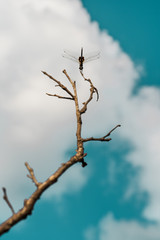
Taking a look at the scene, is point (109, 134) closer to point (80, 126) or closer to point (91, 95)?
point (80, 126)

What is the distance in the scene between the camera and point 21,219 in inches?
280

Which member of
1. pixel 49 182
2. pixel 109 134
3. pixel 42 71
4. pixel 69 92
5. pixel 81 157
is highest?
pixel 42 71

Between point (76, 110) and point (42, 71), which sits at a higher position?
point (42, 71)

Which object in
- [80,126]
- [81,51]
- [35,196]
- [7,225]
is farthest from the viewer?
[81,51]

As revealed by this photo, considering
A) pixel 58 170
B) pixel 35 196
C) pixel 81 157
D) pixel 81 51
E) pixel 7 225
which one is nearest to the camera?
pixel 7 225

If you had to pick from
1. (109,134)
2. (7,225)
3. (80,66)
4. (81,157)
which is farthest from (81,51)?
(7,225)

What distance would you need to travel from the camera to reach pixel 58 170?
825 centimetres

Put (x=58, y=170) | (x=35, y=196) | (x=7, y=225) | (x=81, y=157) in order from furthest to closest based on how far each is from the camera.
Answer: (x=81, y=157) < (x=58, y=170) < (x=35, y=196) < (x=7, y=225)

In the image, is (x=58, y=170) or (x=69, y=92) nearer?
(x=58, y=170)

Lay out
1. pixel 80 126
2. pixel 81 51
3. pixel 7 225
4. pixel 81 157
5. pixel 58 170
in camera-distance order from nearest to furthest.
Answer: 1. pixel 7 225
2. pixel 58 170
3. pixel 81 157
4. pixel 80 126
5. pixel 81 51

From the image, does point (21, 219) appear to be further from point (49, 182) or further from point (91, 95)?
point (91, 95)

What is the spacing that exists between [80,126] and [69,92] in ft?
4.82

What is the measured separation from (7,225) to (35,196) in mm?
976

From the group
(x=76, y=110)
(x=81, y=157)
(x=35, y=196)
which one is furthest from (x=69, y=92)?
(x=35, y=196)
